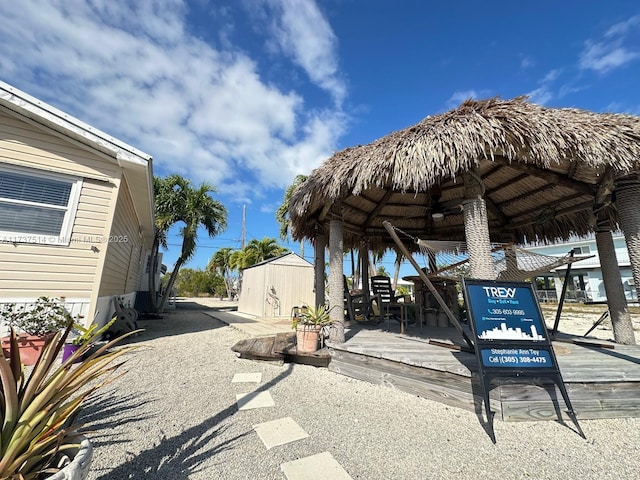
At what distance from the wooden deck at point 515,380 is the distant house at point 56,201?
4.80 m

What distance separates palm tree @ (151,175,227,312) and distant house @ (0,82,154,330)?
20.2ft

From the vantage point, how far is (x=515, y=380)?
237cm

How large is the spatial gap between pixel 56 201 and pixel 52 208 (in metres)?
0.15

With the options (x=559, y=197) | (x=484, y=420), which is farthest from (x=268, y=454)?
(x=559, y=197)

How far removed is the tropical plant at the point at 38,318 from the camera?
3.71m

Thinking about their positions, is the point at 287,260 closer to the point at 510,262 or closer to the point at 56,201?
the point at 56,201

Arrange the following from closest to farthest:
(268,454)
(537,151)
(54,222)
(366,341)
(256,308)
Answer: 1. (268,454)
2. (537,151)
3. (366,341)
4. (54,222)
5. (256,308)

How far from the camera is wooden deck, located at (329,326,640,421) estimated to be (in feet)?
7.89

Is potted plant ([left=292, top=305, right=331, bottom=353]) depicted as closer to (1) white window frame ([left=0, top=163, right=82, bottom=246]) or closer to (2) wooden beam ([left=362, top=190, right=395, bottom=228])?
(2) wooden beam ([left=362, top=190, right=395, bottom=228])

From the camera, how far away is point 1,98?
4238 millimetres

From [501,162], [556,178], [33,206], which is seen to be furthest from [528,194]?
[33,206]

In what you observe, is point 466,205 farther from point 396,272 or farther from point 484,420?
point 396,272

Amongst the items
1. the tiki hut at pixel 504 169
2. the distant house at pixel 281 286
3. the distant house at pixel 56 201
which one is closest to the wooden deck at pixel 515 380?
the tiki hut at pixel 504 169

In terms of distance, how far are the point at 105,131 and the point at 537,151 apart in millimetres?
6700
